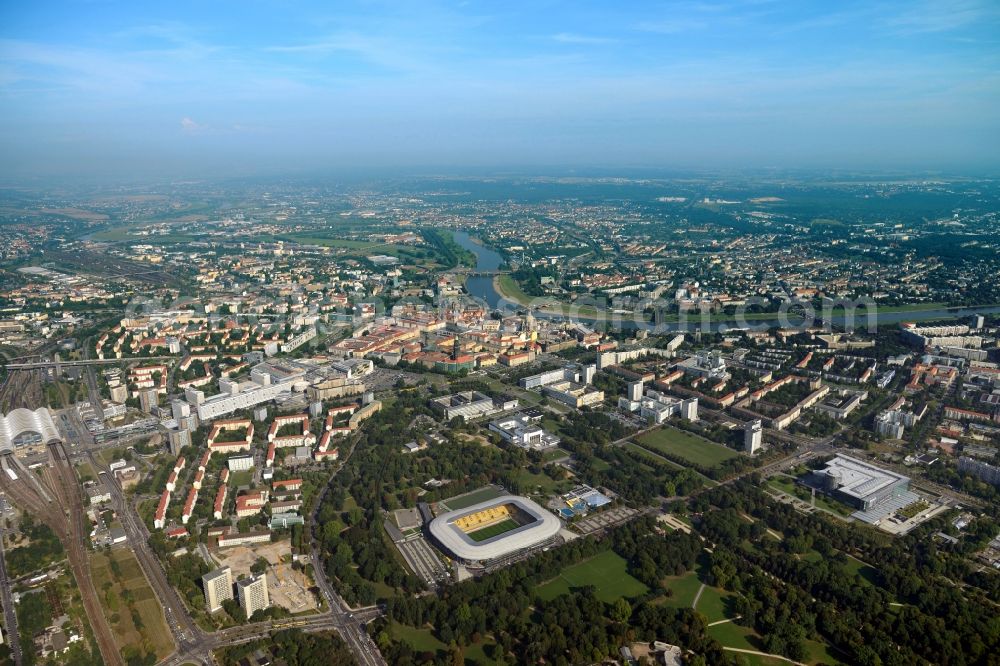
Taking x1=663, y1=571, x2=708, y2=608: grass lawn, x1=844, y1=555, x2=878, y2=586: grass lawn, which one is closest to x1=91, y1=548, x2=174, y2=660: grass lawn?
x1=663, y1=571, x2=708, y2=608: grass lawn

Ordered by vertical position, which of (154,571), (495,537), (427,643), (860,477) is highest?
(860,477)

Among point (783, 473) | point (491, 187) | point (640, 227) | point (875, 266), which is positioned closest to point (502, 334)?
point (783, 473)

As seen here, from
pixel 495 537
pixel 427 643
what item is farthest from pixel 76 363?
pixel 427 643

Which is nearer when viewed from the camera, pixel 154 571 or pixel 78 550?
pixel 154 571

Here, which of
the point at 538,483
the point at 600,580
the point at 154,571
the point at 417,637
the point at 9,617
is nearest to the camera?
the point at 417,637

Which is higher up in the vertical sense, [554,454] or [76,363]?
[76,363]

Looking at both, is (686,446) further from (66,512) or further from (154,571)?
(66,512)

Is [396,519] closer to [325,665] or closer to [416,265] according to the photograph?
[325,665]

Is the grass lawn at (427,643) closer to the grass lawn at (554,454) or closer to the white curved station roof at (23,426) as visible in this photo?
the grass lawn at (554,454)
